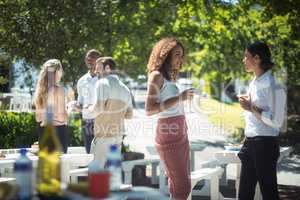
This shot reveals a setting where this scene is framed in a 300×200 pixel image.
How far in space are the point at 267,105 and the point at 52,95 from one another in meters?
2.78

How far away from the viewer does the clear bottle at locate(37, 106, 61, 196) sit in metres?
2.68

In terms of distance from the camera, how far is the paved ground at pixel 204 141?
9555 mm

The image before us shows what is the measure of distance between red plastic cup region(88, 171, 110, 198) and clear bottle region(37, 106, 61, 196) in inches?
7.1

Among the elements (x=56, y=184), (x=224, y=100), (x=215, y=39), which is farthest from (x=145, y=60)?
(x=224, y=100)

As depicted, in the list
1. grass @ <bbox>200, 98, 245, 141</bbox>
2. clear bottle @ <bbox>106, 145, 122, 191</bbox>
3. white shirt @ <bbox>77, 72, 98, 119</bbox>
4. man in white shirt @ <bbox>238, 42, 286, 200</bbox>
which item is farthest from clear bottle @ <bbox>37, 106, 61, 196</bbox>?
grass @ <bbox>200, 98, 245, 141</bbox>

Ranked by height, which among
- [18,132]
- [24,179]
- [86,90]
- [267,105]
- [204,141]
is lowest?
[204,141]

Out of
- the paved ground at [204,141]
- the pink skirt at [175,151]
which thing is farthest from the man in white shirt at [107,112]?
the pink skirt at [175,151]

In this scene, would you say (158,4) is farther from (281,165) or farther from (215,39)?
(281,165)

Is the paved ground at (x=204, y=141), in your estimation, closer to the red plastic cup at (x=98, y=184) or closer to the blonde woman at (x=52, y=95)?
the blonde woman at (x=52, y=95)

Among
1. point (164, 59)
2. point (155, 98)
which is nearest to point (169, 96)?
point (155, 98)

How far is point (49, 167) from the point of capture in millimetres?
2689

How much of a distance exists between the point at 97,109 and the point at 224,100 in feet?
96.5

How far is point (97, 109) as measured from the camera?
5855mm

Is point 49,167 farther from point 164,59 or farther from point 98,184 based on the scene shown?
point 164,59
